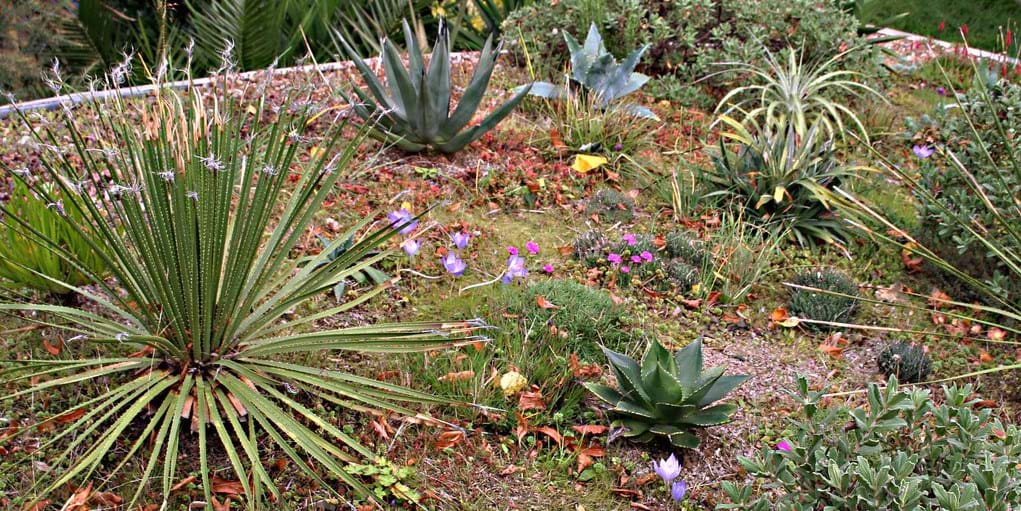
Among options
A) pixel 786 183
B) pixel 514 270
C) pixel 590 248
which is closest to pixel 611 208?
pixel 590 248

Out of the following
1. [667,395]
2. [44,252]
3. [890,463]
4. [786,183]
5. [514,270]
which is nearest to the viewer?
[890,463]

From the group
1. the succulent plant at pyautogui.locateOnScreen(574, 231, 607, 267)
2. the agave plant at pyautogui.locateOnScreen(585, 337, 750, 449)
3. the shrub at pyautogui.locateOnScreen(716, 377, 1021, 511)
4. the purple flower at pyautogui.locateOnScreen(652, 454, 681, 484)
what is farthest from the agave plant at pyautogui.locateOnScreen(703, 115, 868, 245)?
the purple flower at pyautogui.locateOnScreen(652, 454, 681, 484)

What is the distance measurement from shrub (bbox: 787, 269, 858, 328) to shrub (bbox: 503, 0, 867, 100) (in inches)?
84.9

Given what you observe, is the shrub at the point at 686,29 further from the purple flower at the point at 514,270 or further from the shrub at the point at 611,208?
the purple flower at the point at 514,270

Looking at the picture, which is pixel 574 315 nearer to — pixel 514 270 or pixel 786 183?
pixel 514 270

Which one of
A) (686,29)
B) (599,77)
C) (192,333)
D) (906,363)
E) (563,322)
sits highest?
(686,29)

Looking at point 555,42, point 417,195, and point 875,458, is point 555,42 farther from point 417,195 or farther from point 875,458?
point 875,458

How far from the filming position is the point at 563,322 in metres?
3.21

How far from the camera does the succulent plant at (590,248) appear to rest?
3785 mm

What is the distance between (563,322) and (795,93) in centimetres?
259

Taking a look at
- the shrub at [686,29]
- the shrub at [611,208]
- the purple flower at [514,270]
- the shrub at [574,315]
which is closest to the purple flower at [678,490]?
the shrub at [574,315]

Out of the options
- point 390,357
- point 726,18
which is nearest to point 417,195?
point 390,357

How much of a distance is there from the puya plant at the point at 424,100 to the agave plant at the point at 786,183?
1160 millimetres

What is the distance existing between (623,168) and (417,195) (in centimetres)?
123
